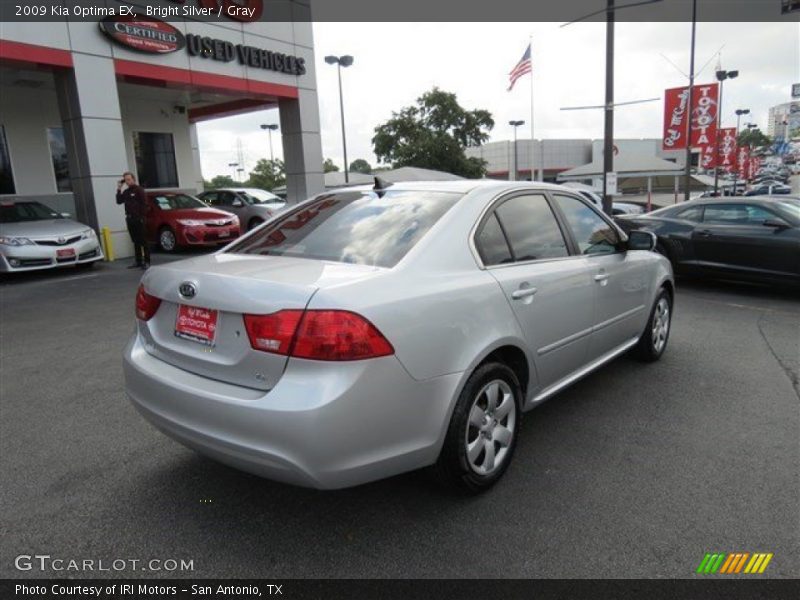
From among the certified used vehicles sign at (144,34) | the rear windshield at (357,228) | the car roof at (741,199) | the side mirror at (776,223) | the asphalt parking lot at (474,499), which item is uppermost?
the certified used vehicles sign at (144,34)

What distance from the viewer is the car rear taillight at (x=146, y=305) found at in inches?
115

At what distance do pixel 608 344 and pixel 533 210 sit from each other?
1.21 metres

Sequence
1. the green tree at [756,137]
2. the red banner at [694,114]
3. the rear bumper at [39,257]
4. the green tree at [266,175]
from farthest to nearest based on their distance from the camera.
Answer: the green tree at [756,137] → the green tree at [266,175] → the red banner at [694,114] → the rear bumper at [39,257]

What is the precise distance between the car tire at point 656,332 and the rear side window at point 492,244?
7.18 feet

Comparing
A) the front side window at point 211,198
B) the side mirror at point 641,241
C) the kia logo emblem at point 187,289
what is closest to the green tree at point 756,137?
the front side window at point 211,198

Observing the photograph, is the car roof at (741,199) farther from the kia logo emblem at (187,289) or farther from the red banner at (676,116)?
the red banner at (676,116)

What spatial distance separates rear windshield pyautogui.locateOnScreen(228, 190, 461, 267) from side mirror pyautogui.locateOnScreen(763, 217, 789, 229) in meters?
6.65

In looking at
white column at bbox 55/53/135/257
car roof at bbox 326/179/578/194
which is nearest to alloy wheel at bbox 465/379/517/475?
car roof at bbox 326/179/578/194

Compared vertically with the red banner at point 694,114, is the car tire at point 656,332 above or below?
below

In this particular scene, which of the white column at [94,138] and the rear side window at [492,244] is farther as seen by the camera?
the white column at [94,138]

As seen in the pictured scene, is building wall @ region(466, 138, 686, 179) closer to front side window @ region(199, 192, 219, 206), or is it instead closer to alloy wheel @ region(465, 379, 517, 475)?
front side window @ region(199, 192, 219, 206)

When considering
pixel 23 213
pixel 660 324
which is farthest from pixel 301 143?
pixel 660 324

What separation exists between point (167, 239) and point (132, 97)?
20.7ft
